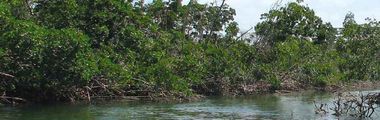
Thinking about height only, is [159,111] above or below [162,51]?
below

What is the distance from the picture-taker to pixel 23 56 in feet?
65.3

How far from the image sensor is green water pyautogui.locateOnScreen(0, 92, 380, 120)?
60.9 feet

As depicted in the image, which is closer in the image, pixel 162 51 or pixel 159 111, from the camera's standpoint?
pixel 159 111

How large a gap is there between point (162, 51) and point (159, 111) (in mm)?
6033

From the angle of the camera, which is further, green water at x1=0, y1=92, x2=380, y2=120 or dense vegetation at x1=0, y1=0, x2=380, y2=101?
dense vegetation at x1=0, y1=0, x2=380, y2=101

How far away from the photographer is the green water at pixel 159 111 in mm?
18562

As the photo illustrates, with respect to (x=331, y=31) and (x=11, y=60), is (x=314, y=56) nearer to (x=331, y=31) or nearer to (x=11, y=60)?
(x=331, y=31)

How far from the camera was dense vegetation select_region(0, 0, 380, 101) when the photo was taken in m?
20.3

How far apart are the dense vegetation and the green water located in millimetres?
971

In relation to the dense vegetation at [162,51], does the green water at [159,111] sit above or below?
below

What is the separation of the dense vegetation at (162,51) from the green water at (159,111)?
97 centimetres

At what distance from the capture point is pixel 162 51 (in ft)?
86.5

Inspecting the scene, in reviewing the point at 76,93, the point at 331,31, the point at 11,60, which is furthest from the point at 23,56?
the point at 331,31

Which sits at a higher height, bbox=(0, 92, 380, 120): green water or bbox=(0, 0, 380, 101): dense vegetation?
bbox=(0, 0, 380, 101): dense vegetation
